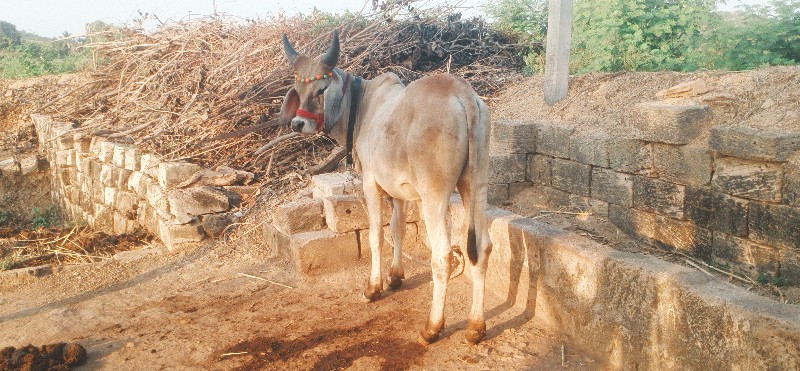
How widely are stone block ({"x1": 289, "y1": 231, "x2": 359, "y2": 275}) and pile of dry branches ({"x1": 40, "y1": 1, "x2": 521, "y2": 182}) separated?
1.63 m

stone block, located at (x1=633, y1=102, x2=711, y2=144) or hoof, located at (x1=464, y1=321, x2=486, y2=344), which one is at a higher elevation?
stone block, located at (x1=633, y1=102, x2=711, y2=144)

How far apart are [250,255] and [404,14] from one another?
5078 millimetres

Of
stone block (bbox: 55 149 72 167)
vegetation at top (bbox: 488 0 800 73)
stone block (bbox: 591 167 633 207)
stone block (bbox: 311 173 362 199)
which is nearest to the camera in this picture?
stone block (bbox: 591 167 633 207)

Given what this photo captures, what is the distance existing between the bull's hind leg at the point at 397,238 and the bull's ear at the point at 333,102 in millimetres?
847

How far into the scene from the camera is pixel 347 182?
6.08 metres

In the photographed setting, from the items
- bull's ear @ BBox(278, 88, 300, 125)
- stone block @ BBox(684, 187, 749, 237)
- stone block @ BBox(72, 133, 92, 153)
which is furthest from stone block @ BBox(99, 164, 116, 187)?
stone block @ BBox(684, 187, 749, 237)

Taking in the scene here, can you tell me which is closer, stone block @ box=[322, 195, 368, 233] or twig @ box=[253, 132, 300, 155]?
stone block @ box=[322, 195, 368, 233]

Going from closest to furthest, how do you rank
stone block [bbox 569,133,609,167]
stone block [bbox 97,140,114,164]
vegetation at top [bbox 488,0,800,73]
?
stone block [bbox 569,133,609,167], vegetation at top [bbox 488,0,800,73], stone block [bbox 97,140,114,164]

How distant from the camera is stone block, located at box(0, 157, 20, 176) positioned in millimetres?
10789


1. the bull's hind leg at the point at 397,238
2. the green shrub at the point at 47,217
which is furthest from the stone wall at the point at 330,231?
the green shrub at the point at 47,217

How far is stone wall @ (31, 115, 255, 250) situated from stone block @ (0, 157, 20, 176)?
0.55 metres

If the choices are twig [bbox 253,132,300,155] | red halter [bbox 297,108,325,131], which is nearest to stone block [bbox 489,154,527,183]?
red halter [bbox 297,108,325,131]

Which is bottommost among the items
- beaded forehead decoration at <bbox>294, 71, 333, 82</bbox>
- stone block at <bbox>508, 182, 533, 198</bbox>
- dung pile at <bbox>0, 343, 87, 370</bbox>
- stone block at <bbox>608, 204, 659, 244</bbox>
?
dung pile at <bbox>0, 343, 87, 370</bbox>

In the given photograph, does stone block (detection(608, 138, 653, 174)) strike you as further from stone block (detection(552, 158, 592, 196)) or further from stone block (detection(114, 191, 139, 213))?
stone block (detection(114, 191, 139, 213))
